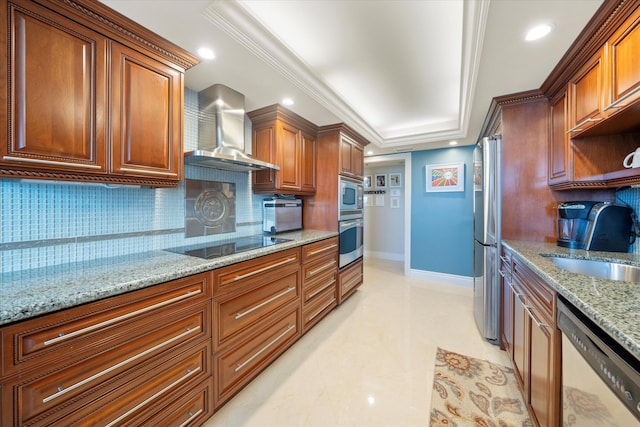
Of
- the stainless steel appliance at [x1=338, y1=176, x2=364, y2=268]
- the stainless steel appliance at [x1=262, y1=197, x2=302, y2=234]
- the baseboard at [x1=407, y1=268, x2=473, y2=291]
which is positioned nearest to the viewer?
the stainless steel appliance at [x1=262, y1=197, x2=302, y2=234]

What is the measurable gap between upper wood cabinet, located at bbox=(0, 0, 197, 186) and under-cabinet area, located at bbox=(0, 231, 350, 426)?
22.2 inches

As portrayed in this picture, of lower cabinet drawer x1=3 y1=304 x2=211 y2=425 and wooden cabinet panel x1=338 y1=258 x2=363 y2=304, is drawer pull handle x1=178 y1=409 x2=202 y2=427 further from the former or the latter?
wooden cabinet panel x1=338 y1=258 x2=363 y2=304

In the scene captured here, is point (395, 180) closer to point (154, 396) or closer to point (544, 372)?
point (544, 372)

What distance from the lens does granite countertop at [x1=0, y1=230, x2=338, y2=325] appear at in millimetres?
847

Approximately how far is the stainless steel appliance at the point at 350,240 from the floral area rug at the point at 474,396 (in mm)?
1420

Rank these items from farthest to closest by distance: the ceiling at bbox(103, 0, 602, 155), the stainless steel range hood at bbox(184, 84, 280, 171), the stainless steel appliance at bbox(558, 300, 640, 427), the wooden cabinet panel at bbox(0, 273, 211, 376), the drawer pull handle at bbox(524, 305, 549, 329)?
the stainless steel range hood at bbox(184, 84, 280, 171), the ceiling at bbox(103, 0, 602, 155), the drawer pull handle at bbox(524, 305, 549, 329), the wooden cabinet panel at bbox(0, 273, 211, 376), the stainless steel appliance at bbox(558, 300, 640, 427)

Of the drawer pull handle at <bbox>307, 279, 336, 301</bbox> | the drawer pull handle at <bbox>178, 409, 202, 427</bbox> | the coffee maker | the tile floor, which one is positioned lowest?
the tile floor

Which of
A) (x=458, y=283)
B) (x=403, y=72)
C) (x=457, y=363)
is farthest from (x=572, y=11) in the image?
(x=458, y=283)

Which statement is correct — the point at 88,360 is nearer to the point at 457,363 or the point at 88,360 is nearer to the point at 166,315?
the point at 166,315

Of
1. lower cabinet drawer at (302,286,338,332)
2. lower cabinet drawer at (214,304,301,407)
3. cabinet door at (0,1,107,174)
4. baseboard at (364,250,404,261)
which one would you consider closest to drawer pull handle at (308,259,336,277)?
lower cabinet drawer at (302,286,338,332)

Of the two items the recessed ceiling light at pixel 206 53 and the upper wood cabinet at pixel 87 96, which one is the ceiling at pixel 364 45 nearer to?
the recessed ceiling light at pixel 206 53

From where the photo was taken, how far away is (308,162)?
298 centimetres

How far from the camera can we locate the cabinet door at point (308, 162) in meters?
2.89

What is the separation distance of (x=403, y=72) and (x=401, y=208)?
11.7 feet
